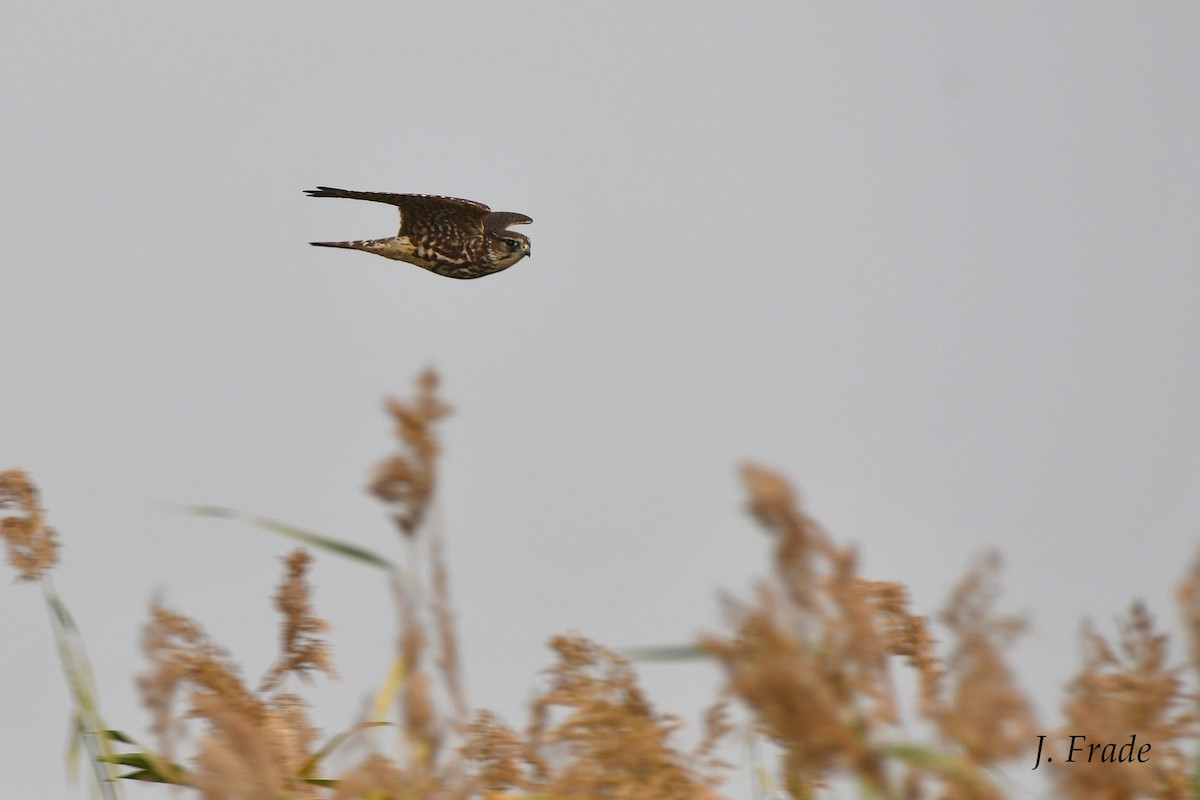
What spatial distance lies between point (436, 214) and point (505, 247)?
1.03 meters

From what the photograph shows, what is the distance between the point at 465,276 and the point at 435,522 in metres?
12.8

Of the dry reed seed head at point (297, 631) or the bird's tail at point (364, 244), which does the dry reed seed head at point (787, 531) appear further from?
the bird's tail at point (364, 244)

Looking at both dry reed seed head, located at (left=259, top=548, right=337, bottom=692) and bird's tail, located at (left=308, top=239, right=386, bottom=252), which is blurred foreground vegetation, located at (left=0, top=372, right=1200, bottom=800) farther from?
bird's tail, located at (left=308, top=239, right=386, bottom=252)

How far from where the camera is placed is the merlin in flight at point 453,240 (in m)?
13.7

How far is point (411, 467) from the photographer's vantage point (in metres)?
1.66

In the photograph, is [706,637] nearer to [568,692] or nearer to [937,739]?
[937,739]

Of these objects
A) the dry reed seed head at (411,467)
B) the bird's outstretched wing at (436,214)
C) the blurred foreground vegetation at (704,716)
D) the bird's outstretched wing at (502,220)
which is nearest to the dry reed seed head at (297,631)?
the blurred foreground vegetation at (704,716)

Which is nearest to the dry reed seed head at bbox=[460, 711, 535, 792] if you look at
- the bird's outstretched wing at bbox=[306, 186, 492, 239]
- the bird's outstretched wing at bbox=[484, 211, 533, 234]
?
the bird's outstretched wing at bbox=[306, 186, 492, 239]

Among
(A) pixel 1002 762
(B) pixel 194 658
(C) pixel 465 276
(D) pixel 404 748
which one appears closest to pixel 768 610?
(A) pixel 1002 762

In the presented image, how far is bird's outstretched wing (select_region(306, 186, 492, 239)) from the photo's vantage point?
13.2 metres

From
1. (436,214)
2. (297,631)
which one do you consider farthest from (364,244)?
(297,631)

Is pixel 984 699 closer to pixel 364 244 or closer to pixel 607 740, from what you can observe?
pixel 607 740

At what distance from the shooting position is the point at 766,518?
1.27 metres

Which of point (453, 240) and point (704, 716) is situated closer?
point (704, 716)
